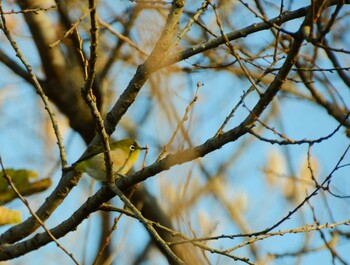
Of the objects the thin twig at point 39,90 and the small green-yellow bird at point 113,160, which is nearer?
the thin twig at point 39,90

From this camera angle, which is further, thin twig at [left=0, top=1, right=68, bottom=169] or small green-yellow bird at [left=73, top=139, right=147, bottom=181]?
small green-yellow bird at [left=73, top=139, right=147, bottom=181]

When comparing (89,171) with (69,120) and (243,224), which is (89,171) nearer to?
(69,120)

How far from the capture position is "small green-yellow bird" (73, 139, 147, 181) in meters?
4.04

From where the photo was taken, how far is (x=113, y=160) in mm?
4410

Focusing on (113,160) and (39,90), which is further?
(113,160)

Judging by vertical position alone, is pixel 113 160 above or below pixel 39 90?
above

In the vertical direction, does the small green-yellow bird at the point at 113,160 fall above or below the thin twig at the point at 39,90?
above

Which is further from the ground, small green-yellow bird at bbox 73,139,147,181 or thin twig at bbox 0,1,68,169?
small green-yellow bird at bbox 73,139,147,181

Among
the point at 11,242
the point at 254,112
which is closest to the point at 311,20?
the point at 254,112

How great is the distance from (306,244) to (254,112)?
3.11 m

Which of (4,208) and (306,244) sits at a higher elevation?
(306,244)

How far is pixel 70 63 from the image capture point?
19.5 ft

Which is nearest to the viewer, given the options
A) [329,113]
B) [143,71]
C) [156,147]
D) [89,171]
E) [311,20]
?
[311,20]

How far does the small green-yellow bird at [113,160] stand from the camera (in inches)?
159
